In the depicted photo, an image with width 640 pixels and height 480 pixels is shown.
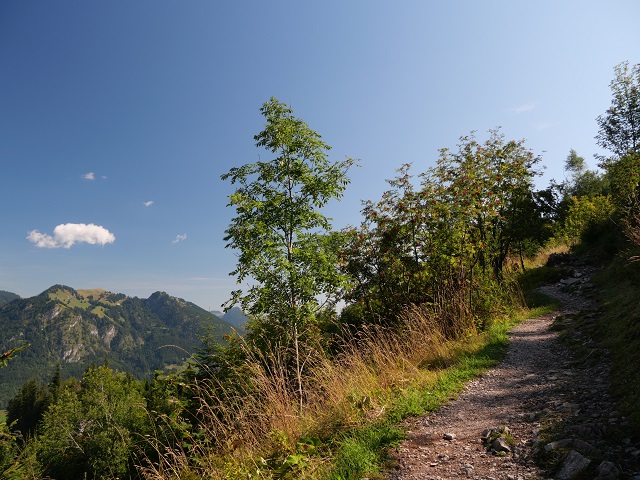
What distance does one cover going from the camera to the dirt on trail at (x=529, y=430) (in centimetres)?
286

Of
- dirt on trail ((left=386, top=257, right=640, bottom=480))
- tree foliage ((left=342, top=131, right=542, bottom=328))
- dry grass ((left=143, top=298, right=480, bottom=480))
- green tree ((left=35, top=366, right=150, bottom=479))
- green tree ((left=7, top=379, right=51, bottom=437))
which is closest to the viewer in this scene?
dirt on trail ((left=386, top=257, right=640, bottom=480))

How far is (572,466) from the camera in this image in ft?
8.89

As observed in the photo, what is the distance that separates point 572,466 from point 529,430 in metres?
0.96

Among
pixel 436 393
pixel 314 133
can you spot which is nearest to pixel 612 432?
pixel 436 393

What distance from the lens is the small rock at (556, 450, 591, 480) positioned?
2646 millimetres

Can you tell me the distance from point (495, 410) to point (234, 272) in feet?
20.0

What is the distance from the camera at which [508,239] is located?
643 inches

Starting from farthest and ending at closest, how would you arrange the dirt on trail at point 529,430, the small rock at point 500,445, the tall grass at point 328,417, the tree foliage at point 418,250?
the tree foliage at point 418,250
the tall grass at point 328,417
the small rock at point 500,445
the dirt on trail at point 529,430

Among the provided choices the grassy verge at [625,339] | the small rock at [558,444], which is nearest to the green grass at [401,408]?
the small rock at [558,444]

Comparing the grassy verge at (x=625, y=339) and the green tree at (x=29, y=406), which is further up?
the grassy verge at (x=625, y=339)

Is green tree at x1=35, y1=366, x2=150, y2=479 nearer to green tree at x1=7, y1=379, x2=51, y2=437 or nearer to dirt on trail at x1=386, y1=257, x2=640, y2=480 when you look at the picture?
dirt on trail at x1=386, y1=257, x2=640, y2=480

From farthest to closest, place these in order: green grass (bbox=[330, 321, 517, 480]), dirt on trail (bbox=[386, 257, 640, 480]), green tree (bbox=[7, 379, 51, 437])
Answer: green tree (bbox=[7, 379, 51, 437]), green grass (bbox=[330, 321, 517, 480]), dirt on trail (bbox=[386, 257, 640, 480])

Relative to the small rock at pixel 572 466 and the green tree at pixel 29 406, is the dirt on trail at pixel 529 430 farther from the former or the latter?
the green tree at pixel 29 406

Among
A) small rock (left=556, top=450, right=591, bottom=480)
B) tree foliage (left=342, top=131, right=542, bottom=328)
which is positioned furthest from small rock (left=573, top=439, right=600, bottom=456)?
tree foliage (left=342, top=131, right=542, bottom=328)
